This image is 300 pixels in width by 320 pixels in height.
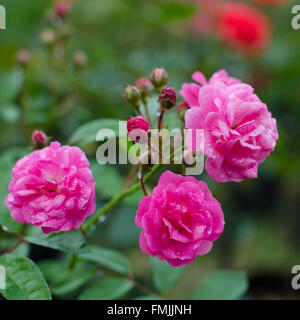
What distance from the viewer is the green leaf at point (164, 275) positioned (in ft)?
3.71

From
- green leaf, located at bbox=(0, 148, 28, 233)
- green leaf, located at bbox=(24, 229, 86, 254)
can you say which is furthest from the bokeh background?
green leaf, located at bbox=(24, 229, 86, 254)

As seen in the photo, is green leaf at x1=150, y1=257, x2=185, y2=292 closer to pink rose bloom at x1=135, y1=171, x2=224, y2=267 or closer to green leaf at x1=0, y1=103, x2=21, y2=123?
pink rose bloom at x1=135, y1=171, x2=224, y2=267

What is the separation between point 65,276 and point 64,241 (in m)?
0.26

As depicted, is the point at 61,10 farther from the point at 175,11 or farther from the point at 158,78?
the point at 175,11

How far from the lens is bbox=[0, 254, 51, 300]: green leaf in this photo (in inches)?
32.0

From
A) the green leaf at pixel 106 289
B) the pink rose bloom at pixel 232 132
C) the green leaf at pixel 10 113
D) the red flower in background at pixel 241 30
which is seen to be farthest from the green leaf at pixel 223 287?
the red flower in background at pixel 241 30

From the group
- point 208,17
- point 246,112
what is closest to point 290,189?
point 208,17

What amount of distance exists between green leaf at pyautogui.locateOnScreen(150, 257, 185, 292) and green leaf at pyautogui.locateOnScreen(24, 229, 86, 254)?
1.05ft

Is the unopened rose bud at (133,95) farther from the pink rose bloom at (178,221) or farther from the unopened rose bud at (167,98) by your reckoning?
the pink rose bloom at (178,221)

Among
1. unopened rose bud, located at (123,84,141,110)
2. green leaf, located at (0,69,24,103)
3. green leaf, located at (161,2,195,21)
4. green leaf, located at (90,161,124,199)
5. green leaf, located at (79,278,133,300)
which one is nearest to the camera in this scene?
unopened rose bud, located at (123,84,141,110)

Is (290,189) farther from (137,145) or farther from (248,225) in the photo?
A: (137,145)

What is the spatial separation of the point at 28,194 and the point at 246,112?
0.43 m

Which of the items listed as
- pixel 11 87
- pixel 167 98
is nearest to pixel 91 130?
pixel 167 98
